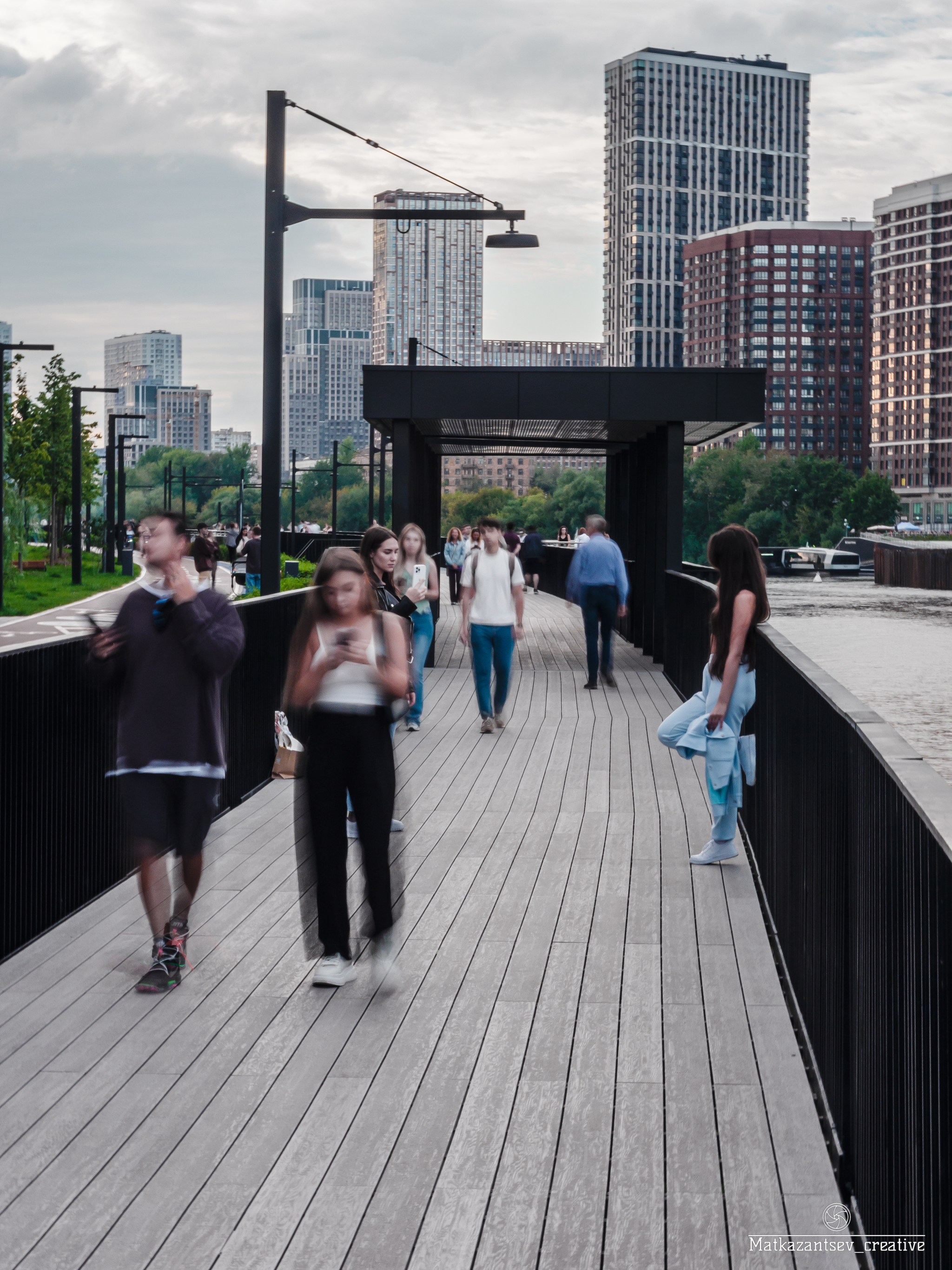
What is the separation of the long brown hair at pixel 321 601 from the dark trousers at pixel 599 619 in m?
9.25

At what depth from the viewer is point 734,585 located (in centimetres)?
717

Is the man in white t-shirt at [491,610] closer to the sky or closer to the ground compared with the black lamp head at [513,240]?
closer to the ground

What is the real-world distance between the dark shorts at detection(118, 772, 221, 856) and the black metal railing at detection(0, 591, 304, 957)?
0.68 metres

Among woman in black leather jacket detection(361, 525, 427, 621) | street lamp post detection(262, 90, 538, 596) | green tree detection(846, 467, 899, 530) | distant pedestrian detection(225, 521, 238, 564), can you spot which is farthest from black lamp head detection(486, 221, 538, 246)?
green tree detection(846, 467, 899, 530)

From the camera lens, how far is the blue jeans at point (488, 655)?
1205 cm

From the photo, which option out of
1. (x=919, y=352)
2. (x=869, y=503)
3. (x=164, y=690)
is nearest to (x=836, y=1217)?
(x=164, y=690)

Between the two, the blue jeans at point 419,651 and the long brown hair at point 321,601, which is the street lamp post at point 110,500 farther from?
the long brown hair at point 321,601

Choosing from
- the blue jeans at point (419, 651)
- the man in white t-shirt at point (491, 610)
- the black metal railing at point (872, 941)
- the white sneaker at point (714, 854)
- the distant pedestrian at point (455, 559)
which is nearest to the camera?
the black metal railing at point (872, 941)

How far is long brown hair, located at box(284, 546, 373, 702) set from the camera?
17.5 ft

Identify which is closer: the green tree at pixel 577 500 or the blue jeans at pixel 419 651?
the blue jeans at pixel 419 651

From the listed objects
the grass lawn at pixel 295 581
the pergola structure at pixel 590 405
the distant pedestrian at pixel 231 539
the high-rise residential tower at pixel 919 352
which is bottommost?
the grass lawn at pixel 295 581

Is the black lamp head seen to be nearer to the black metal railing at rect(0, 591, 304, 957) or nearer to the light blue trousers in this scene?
the light blue trousers

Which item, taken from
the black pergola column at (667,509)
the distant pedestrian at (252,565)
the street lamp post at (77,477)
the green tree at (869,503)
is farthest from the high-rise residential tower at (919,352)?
the black pergola column at (667,509)

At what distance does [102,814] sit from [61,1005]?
5.61 ft
